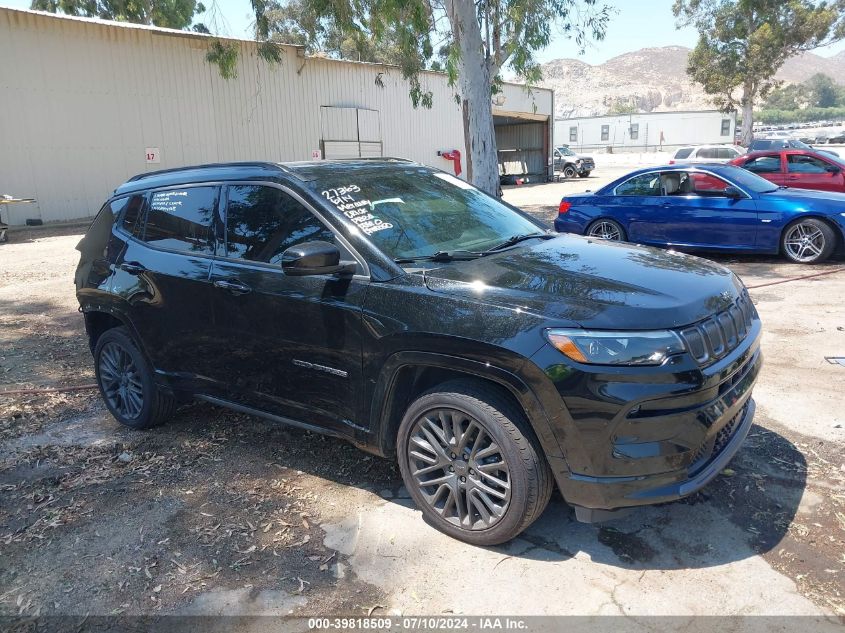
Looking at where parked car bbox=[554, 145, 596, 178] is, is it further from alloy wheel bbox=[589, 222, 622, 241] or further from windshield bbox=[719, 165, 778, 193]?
windshield bbox=[719, 165, 778, 193]

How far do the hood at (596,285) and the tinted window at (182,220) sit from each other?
65.5 inches

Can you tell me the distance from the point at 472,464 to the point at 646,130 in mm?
64004

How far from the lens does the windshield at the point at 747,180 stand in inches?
375

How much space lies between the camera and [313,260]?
130 inches

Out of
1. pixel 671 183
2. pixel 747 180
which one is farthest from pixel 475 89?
pixel 747 180

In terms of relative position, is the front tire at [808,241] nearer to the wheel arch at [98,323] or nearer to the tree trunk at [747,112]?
the wheel arch at [98,323]

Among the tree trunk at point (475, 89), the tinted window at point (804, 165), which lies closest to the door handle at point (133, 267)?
the tree trunk at point (475, 89)

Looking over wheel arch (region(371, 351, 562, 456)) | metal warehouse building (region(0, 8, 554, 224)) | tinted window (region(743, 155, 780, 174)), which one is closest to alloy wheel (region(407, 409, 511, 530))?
wheel arch (region(371, 351, 562, 456))

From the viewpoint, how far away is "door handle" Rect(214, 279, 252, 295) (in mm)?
3862

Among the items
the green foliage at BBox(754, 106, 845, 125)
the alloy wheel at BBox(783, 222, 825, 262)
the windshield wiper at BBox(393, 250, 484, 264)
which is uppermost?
the green foliage at BBox(754, 106, 845, 125)

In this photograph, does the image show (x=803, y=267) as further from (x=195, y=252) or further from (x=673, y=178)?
(x=195, y=252)

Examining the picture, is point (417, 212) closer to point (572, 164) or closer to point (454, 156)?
point (454, 156)

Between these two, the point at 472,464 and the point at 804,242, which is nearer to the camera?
the point at 472,464

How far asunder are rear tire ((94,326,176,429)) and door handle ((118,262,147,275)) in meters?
0.44
